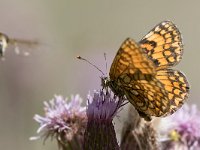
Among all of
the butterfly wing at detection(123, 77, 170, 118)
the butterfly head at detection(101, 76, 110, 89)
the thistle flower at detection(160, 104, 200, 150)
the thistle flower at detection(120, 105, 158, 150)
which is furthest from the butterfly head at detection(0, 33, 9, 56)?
the thistle flower at detection(160, 104, 200, 150)

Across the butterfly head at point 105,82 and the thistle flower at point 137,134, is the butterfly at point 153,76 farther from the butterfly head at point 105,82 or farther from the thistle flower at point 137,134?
the thistle flower at point 137,134

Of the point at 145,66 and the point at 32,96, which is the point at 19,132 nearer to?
the point at 32,96

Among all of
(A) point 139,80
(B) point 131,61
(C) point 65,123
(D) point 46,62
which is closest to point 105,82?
(A) point 139,80

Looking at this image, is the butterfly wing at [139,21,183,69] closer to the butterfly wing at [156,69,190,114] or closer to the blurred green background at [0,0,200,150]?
the butterfly wing at [156,69,190,114]

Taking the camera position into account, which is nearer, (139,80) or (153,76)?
(153,76)

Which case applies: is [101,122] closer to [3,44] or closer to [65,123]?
[65,123]

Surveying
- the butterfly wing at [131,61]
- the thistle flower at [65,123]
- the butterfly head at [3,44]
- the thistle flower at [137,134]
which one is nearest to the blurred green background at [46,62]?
the thistle flower at [137,134]

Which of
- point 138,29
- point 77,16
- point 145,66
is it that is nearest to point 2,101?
point 145,66

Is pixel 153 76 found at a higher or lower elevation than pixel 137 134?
higher
